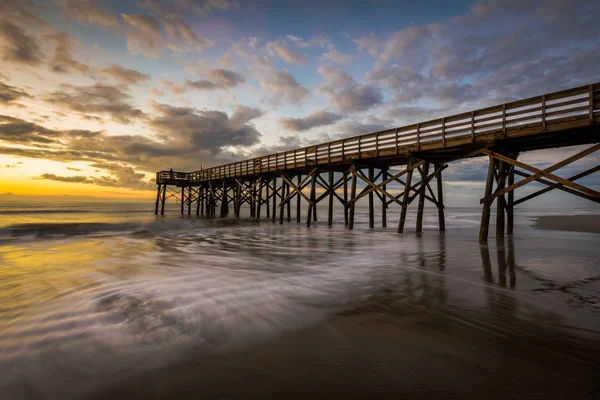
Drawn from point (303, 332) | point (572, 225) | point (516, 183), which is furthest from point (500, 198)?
point (572, 225)

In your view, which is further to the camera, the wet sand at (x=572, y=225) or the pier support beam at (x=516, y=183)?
the wet sand at (x=572, y=225)

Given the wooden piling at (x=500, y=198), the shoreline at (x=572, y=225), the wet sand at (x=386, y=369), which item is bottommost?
the shoreline at (x=572, y=225)

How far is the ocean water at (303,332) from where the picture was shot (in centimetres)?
219

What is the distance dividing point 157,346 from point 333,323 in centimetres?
196

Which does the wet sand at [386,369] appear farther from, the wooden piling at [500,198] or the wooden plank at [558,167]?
the wooden piling at [500,198]

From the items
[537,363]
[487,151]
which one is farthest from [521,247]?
[537,363]

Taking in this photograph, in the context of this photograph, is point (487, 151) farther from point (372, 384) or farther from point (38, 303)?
point (38, 303)

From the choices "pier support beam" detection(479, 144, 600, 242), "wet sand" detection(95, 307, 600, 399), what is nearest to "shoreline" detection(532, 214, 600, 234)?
"pier support beam" detection(479, 144, 600, 242)

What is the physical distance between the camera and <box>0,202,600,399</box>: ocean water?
219 cm

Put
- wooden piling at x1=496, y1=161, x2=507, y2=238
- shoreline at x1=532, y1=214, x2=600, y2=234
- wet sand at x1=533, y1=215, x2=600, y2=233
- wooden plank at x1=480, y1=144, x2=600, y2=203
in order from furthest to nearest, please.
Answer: wet sand at x1=533, y1=215, x2=600, y2=233 → shoreline at x1=532, y1=214, x2=600, y2=234 → wooden piling at x1=496, y1=161, x2=507, y2=238 → wooden plank at x1=480, y1=144, x2=600, y2=203

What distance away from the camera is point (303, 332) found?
317 cm

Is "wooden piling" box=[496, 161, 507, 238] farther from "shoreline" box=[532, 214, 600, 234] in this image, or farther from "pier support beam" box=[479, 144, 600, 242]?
"shoreline" box=[532, 214, 600, 234]

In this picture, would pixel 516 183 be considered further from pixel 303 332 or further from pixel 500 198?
pixel 303 332

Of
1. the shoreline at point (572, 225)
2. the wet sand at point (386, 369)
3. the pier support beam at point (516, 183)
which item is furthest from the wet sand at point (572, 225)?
the wet sand at point (386, 369)
